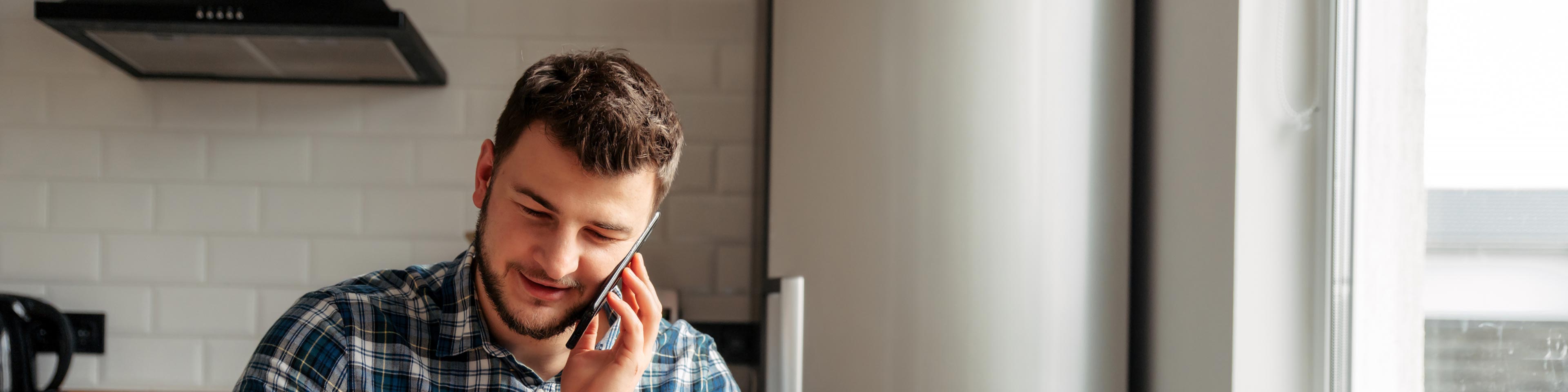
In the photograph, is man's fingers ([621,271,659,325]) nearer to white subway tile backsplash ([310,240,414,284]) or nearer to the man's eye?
the man's eye

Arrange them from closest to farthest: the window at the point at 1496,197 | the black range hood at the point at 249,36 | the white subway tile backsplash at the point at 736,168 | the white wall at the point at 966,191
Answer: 1. the window at the point at 1496,197
2. the white wall at the point at 966,191
3. the black range hood at the point at 249,36
4. the white subway tile backsplash at the point at 736,168

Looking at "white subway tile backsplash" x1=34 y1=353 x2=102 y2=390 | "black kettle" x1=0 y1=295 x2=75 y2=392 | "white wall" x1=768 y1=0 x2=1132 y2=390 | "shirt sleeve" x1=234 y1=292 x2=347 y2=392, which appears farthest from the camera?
"white subway tile backsplash" x1=34 y1=353 x2=102 y2=390

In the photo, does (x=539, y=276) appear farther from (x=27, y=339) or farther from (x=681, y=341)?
(x=27, y=339)

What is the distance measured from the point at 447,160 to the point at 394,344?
884mm

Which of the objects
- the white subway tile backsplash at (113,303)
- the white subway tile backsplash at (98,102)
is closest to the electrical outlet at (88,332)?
the white subway tile backsplash at (113,303)

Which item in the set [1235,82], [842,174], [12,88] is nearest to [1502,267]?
[1235,82]

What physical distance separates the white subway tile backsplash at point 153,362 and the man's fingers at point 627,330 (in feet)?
4.35

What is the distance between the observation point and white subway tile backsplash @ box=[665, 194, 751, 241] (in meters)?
1.87

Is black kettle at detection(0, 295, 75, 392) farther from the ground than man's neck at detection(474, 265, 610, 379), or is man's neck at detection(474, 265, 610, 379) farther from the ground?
man's neck at detection(474, 265, 610, 379)

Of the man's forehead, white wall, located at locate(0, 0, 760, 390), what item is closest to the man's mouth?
the man's forehead

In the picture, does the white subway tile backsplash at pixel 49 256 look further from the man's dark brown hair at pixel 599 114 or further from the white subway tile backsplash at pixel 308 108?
the man's dark brown hair at pixel 599 114

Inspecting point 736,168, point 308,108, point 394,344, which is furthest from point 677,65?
point 394,344

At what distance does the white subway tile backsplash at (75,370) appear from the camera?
1.78 m

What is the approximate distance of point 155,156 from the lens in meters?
1.81
